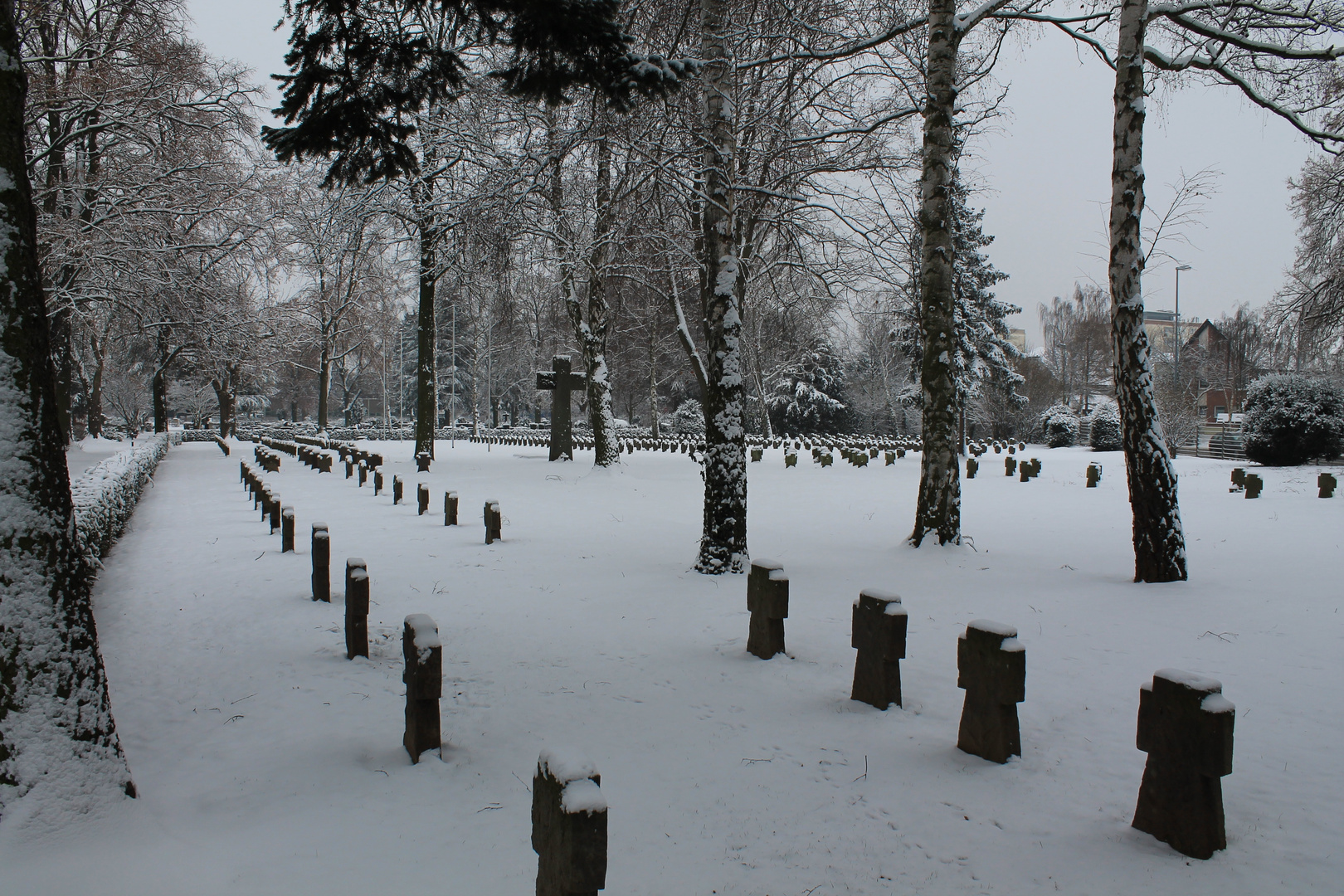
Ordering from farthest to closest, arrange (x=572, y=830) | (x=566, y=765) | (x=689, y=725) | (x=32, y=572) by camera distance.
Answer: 1. (x=689, y=725)
2. (x=32, y=572)
3. (x=566, y=765)
4. (x=572, y=830)

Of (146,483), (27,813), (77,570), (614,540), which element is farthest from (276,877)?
(146,483)

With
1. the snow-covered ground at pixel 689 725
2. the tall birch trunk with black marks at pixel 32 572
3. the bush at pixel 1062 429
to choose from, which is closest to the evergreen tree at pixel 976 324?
the bush at pixel 1062 429

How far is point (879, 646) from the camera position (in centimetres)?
399

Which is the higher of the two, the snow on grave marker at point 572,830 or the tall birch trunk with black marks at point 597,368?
the tall birch trunk with black marks at point 597,368

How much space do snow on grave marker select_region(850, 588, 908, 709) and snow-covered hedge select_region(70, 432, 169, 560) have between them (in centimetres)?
485

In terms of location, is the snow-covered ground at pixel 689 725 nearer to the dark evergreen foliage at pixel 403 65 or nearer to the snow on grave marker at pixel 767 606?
the snow on grave marker at pixel 767 606

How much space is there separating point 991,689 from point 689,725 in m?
1.54

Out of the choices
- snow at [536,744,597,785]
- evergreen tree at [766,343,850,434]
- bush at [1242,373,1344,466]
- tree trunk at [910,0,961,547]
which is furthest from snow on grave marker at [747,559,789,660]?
evergreen tree at [766,343,850,434]

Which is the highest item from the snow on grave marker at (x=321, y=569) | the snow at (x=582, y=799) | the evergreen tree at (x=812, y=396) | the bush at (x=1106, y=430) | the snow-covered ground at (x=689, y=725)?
the evergreen tree at (x=812, y=396)

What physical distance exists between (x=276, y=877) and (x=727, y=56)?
7.57 meters

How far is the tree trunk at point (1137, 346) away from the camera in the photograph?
267 inches

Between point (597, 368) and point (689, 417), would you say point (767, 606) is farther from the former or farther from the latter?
point (689, 417)

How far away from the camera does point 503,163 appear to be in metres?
9.41

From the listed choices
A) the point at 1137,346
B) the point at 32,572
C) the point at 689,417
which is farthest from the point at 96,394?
the point at 1137,346
